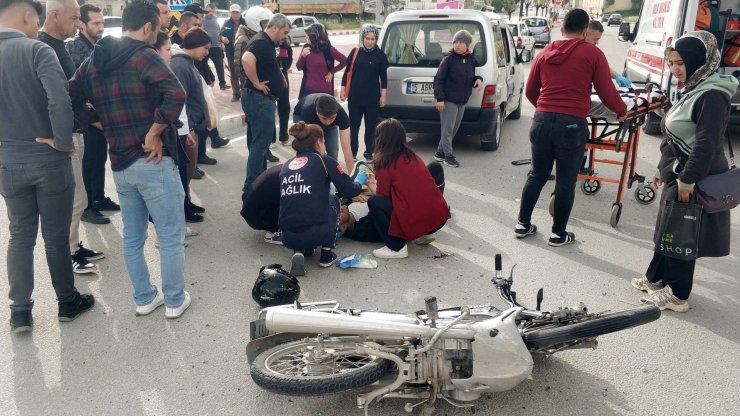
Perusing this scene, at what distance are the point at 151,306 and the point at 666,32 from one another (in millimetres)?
7752

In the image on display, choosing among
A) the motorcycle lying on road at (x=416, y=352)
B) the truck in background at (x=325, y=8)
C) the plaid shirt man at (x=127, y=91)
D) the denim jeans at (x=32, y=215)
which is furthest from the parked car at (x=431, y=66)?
the truck in background at (x=325, y=8)

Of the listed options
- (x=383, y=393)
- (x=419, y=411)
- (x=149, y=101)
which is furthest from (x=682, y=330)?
(x=149, y=101)

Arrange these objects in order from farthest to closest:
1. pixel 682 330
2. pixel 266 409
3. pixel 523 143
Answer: pixel 523 143, pixel 682 330, pixel 266 409

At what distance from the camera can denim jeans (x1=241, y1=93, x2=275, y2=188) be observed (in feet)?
19.0

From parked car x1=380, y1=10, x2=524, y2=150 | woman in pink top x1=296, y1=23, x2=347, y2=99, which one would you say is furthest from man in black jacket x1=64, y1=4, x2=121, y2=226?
parked car x1=380, y1=10, x2=524, y2=150

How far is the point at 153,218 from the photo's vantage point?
3.44 metres

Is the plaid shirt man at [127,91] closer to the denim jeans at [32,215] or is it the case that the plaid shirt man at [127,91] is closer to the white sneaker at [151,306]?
the denim jeans at [32,215]

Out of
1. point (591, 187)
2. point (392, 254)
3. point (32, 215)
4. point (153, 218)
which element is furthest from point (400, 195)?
point (591, 187)

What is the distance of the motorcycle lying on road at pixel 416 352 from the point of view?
2.54 metres

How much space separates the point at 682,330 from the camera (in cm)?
348

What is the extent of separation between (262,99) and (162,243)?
2851mm

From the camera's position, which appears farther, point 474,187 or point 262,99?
point 474,187

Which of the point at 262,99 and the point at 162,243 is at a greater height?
the point at 262,99

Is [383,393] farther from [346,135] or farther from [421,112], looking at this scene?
[421,112]
